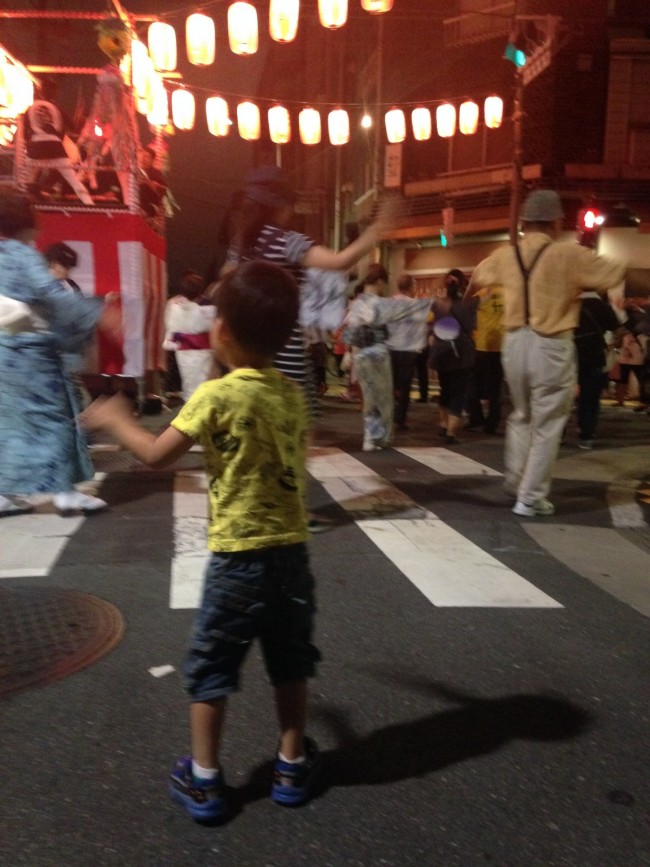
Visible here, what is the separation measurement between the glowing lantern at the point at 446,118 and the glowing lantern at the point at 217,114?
4.80 m

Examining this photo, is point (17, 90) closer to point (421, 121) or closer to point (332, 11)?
point (332, 11)

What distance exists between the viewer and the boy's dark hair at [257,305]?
6.86 feet

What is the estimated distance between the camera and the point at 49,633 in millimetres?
3293

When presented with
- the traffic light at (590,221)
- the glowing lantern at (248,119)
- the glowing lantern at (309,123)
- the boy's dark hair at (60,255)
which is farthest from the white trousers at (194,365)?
the glowing lantern at (309,123)

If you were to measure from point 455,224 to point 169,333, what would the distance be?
46.3 feet

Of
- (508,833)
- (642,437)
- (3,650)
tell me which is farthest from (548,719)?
(642,437)

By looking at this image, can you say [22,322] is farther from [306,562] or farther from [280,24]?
[280,24]

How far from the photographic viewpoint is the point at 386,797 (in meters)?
2.23

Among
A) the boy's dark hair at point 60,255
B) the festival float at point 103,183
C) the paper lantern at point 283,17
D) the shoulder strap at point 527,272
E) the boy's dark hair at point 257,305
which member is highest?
the paper lantern at point 283,17

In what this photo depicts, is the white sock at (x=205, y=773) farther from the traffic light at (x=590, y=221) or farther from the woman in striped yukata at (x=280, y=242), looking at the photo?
the traffic light at (x=590, y=221)

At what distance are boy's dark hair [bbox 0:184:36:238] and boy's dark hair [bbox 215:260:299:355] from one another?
7.67ft

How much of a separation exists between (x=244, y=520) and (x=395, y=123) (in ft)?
59.8

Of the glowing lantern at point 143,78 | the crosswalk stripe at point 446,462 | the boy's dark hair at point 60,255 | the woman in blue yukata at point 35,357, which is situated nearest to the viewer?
the woman in blue yukata at point 35,357

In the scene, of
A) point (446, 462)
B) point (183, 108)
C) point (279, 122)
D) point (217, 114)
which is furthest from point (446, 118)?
point (446, 462)
